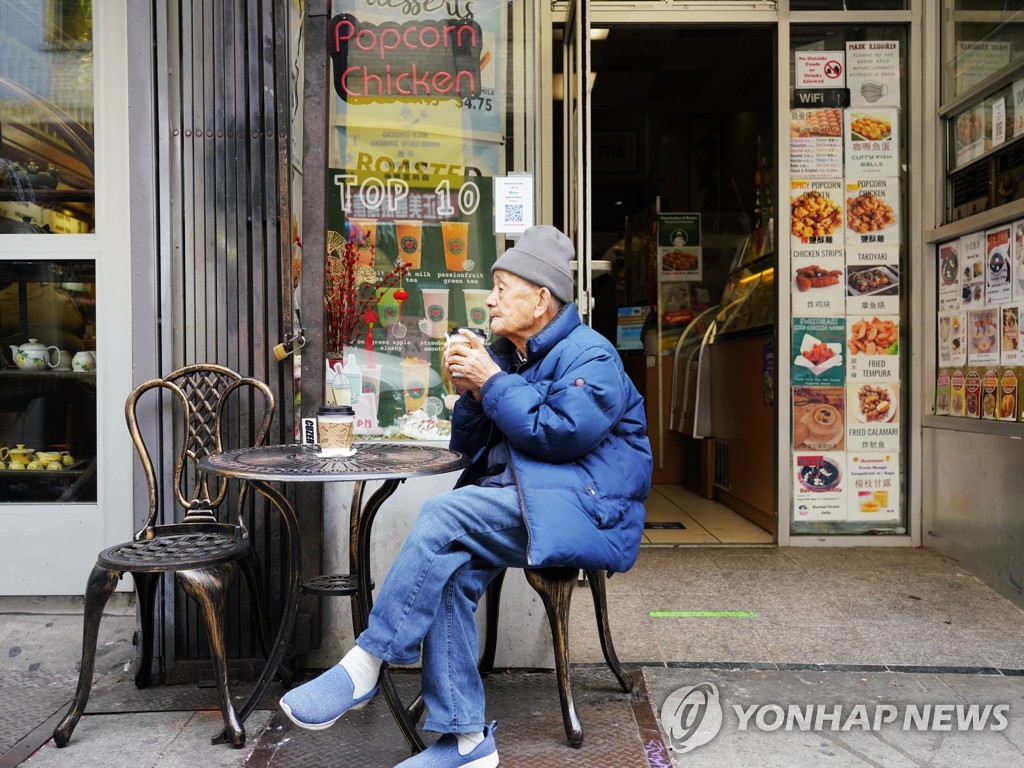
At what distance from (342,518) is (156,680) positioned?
83 cm

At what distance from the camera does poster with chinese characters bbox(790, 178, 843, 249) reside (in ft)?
15.9

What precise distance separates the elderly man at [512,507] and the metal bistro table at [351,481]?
0.12 metres

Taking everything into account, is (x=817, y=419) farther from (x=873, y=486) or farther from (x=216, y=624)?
(x=216, y=624)

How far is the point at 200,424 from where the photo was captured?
2916 mm

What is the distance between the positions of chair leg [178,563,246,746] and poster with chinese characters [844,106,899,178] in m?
4.09

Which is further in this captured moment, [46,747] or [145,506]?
[145,506]

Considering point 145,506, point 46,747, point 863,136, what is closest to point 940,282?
point 863,136

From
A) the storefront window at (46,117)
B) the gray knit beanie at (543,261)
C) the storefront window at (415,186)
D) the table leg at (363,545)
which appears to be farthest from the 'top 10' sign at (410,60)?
the table leg at (363,545)

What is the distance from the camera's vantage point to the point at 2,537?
3.60m

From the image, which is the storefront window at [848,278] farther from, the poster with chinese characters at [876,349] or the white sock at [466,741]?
the white sock at [466,741]

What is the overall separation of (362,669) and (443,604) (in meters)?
0.25

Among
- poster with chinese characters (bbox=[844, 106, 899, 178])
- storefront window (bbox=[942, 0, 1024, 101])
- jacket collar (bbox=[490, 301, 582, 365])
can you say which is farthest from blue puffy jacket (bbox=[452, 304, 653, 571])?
poster with chinese characters (bbox=[844, 106, 899, 178])

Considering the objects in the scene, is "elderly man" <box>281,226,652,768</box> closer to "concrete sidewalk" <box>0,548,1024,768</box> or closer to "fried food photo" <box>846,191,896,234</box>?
"concrete sidewalk" <box>0,548,1024,768</box>

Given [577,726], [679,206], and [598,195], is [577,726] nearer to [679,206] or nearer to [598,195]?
[679,206]
